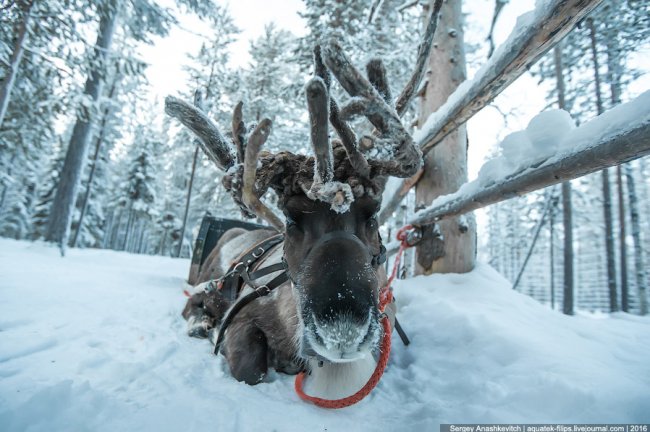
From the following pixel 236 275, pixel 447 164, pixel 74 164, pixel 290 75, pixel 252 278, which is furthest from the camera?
pixel 290 75

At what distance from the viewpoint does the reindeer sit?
1531 mm

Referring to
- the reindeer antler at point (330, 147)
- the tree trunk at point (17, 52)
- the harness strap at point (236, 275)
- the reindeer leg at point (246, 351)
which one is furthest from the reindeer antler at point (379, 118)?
the tree trunk at point (17, 52)

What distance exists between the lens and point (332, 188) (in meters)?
1.77

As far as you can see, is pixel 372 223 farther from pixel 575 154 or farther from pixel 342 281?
Answer: pixel 575 154

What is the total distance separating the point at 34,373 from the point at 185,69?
22185 millimetres

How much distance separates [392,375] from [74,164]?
520 inches

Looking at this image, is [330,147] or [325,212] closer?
[330,147]

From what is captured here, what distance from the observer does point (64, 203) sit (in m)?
10.5

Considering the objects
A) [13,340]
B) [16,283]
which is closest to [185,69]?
[16,283]

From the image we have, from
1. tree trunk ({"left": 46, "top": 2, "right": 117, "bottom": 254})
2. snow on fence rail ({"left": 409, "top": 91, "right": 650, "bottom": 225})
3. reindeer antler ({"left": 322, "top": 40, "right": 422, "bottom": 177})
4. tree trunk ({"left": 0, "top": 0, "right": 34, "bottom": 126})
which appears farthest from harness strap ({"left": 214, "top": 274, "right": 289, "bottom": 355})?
tree trunk ({"left": 46, "top": 2, "right": 117, "bottom": 254})

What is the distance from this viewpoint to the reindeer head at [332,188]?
1518 mm

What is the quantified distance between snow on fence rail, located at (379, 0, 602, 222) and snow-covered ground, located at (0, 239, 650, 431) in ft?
5.46

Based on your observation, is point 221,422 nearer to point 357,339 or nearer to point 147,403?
point 147,403

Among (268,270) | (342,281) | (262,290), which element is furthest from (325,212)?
(262,290)
